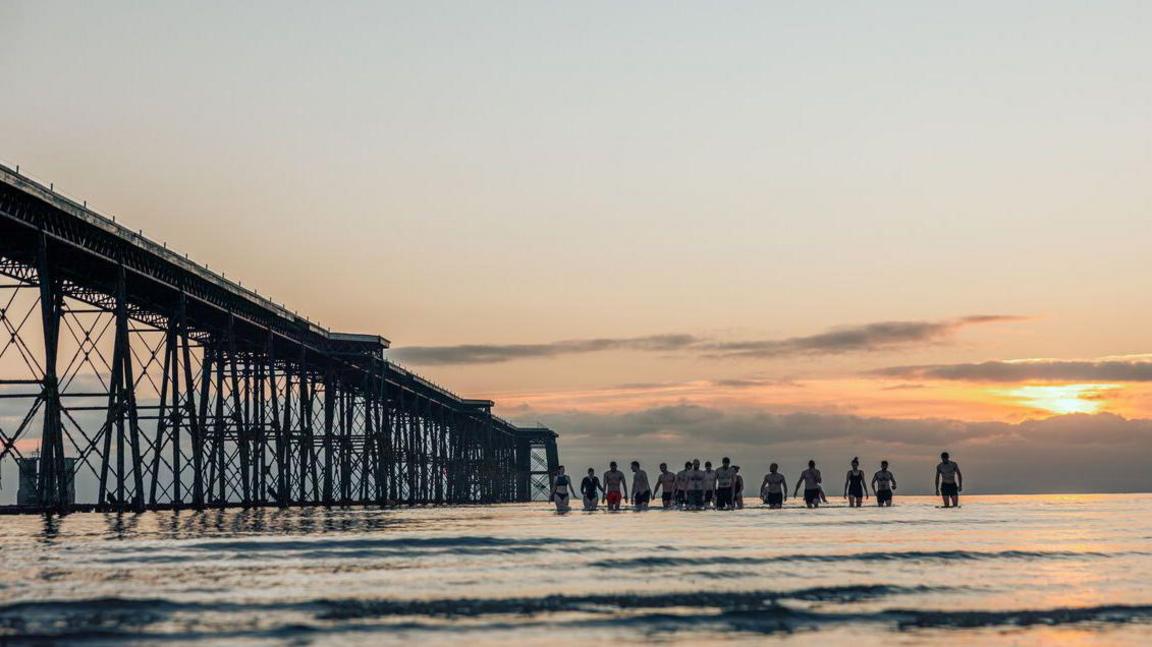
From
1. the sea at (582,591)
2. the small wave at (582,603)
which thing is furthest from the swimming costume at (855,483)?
the small wave at (582,603)

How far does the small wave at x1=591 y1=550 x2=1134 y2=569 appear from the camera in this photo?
56.1 feet

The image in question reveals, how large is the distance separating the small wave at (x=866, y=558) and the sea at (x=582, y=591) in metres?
0.04

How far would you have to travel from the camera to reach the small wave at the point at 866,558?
1709 centimetres

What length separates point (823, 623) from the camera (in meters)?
10.8

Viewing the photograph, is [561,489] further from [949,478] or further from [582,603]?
[582,603]

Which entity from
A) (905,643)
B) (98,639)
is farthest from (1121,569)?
(98,639)

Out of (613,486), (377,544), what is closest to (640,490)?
(613,486)

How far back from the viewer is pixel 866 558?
1820cm

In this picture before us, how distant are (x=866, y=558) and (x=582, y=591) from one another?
621cm

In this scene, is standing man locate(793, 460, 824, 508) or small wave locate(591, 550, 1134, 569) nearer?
small wave locate(591, 550, 1134, 569)

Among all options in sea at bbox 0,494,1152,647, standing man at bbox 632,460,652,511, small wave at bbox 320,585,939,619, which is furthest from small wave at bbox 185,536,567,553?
standing man at bbox 632,460,652,511

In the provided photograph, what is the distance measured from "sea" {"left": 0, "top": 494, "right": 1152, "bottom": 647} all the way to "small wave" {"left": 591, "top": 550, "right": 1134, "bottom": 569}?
40 mm

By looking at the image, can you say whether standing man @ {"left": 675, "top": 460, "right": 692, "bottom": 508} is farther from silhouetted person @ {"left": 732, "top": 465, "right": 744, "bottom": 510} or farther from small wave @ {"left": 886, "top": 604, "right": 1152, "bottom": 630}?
small wave @ {"left": 886, "top": 604, "right": 1152, "bottom": 630}

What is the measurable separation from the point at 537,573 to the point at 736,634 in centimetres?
579
